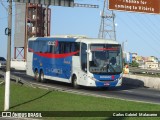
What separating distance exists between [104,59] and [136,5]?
6112 millimetres

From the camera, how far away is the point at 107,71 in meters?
28.8

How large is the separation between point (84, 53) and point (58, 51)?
3772mm

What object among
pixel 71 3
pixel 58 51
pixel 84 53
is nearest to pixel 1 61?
pixel 71 3

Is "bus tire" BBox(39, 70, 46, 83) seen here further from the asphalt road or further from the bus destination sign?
the bus destination sign

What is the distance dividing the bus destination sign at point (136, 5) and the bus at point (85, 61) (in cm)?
355

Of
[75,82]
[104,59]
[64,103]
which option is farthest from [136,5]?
[64,103]

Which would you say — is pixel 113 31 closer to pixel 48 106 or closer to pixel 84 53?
pixel 84 53

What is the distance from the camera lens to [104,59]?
28.7 meters

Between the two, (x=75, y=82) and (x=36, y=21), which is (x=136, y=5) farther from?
(x=36, y=21)

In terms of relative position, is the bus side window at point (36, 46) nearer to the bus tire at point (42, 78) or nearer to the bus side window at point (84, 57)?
the bus tire at point (42, 78)

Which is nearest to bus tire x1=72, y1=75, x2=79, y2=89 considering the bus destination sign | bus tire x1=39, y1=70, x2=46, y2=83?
bus tire x1=39, y1=70, x2=46, y2=83

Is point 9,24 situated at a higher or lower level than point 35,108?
higher

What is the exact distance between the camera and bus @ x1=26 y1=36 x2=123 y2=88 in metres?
28.7

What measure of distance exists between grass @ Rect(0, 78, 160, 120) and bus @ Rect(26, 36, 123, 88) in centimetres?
524
